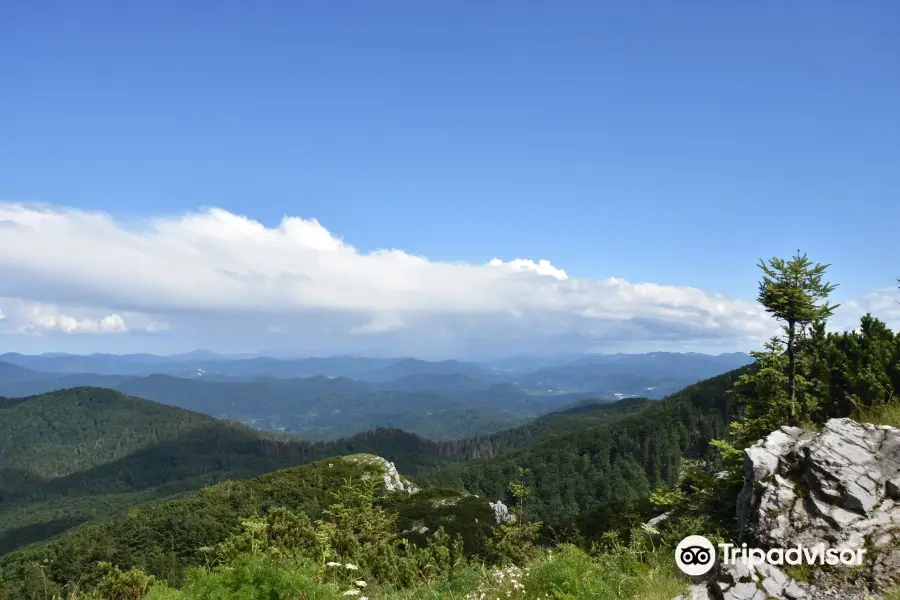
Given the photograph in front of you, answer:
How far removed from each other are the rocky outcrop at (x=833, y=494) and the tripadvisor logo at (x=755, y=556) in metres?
0.21

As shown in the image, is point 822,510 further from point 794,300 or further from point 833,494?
point 794,300

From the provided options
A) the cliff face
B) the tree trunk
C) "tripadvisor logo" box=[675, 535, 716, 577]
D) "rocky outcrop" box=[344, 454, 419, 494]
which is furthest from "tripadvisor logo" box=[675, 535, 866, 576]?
"rocky outcrop" box=[344, 454, 419, 494]

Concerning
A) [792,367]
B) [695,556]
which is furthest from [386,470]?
[695,556]

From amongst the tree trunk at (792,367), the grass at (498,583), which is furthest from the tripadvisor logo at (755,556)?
the tree trunk at (792,367)

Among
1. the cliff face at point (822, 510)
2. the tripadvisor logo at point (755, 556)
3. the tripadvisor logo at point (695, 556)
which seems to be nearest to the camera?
the cliff face at point (822, 510)

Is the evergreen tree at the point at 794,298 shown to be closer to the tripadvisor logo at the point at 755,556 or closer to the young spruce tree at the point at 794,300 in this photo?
the young spruce tree at the point at 794,300

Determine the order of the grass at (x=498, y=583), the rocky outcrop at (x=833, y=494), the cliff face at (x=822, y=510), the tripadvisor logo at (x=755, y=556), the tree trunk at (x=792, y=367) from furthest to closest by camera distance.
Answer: the tree trunk at (x=792, y=367), the rocky outcrop at (x=833, y=494), the tripadvisor logo at (x=755, y=556), the cliff face at (x=822, y=510), the grass at (x=498, y=583)

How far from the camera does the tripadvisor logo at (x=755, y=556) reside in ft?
28.3

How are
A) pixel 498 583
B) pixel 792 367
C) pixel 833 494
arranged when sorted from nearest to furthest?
pixel 498 583
pixel 833 494
pixel 792 367

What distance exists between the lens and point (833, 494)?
32.9 ft

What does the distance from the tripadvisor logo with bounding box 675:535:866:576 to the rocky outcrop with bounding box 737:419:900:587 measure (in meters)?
0.21

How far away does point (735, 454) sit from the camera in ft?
51.5

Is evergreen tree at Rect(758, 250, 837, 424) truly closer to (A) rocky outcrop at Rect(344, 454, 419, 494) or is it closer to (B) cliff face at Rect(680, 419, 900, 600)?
(B) cliff face at Rect(680, 419, 900, 600)

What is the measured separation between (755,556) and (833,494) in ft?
8.09
